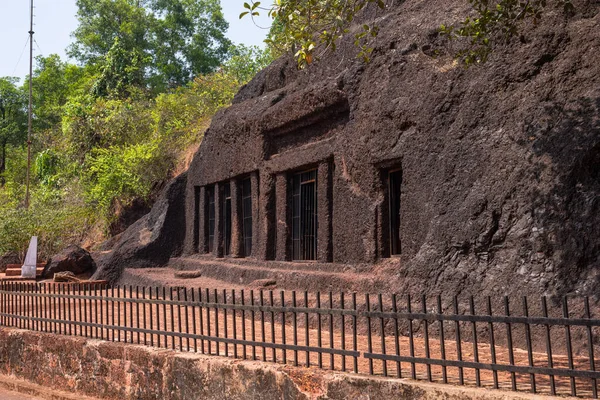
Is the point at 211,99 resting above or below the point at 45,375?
above

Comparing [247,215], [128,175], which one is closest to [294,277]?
[247,215]

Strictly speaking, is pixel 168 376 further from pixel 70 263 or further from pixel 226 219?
pixel 70 263

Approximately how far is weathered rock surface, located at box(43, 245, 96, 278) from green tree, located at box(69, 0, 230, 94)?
28559 millimetres

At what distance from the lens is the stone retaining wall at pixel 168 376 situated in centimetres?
569

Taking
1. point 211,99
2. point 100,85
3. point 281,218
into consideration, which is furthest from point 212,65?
point 281,218

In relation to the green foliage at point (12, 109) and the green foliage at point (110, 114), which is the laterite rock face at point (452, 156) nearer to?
the green foliage at point (110, 114)

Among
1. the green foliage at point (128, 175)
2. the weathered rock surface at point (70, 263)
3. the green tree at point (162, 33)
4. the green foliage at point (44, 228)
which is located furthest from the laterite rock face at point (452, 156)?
the green tree at point (162, 33)

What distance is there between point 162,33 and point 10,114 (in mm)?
11729

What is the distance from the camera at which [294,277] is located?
Result: 1187 cm

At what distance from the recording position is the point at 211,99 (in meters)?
30.5

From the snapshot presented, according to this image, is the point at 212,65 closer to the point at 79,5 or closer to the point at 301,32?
the point at 79,5

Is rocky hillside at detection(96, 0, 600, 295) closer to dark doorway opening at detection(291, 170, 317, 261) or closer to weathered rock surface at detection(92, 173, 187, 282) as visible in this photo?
dark doorway opening at detection(291, 170, 317, 261)

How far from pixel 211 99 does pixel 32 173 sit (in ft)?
59.9

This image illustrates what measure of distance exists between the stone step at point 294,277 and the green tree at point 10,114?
117ft
